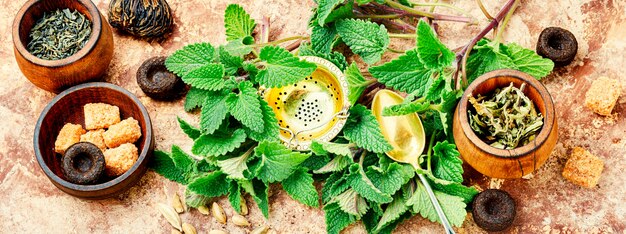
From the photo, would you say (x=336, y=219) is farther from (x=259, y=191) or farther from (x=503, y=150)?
(x=503, y=150)

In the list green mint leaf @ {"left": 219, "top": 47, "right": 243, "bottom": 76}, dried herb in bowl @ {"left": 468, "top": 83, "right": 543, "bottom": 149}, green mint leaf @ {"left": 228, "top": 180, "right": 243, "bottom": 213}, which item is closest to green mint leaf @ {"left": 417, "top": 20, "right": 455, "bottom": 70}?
dried herb in bowl @ {"left": 468, "top": 83, "right": 543, "bottom": 149}

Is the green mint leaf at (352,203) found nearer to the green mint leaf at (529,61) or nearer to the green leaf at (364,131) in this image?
the green leaf at (364,131)

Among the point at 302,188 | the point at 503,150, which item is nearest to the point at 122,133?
the point at 302,188

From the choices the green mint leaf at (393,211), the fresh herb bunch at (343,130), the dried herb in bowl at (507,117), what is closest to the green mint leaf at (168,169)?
the fresh herb bunch at (343,130)

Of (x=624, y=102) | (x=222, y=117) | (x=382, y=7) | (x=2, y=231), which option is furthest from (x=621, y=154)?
(x=2, y=231)

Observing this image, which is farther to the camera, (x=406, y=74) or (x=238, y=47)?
(x=238, y=47)
